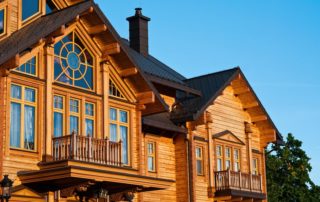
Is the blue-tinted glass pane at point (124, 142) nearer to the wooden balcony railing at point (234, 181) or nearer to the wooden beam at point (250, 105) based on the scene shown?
the wooden balcony railing at point (234, 181)

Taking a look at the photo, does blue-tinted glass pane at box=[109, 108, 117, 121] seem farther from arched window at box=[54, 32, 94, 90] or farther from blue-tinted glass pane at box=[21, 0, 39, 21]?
blue-tinted glass pane at box=[21, 0, 39, 21]

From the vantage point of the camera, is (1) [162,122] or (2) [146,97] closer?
(2) [146,97]

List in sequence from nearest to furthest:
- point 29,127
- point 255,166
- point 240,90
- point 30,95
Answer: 1. point 29,127
2. point 30,95
3. point 240,90
4. point 255,166

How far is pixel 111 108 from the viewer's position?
2583cm

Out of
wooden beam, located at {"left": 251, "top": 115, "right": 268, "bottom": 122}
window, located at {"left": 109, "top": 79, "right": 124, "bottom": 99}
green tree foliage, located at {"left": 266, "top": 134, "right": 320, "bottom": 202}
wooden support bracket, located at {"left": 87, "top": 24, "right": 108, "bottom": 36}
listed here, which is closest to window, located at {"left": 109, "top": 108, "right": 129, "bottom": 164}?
window, located at {"left": 109, "top": 79, "right": 124, "bottom": 99}

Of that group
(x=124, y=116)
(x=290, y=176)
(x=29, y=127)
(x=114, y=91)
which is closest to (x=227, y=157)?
(x=124, y=116)

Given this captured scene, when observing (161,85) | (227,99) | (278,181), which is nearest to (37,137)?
(161,85)

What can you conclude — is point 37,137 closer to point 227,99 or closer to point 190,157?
point 190,157

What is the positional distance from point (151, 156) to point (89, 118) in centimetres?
500

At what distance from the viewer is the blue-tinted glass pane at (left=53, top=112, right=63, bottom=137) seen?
23406 millimetres

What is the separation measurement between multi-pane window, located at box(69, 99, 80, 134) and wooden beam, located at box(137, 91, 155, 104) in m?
3.02

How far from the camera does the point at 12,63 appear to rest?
2153 centimetres

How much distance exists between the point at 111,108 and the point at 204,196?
24.3 feet

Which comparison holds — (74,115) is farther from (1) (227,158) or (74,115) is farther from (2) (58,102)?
(1) (227,158)
